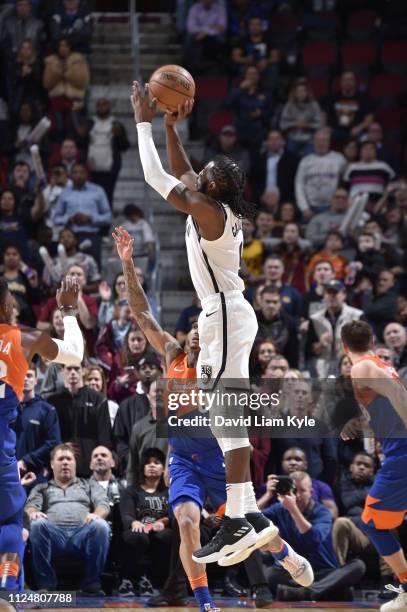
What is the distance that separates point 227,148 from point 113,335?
375 cm

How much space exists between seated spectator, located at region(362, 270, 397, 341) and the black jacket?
99.3 inches

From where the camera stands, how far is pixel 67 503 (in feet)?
31.3

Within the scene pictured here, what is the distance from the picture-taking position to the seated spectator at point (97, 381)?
1059cm

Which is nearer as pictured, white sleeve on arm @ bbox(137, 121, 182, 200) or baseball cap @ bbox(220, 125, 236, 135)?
white sleeve on arm @ bbox(137, 121, 182, 200)

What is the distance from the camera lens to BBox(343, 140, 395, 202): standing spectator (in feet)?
46.9

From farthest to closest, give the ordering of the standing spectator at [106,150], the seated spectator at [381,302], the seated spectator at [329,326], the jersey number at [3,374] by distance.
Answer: the standing spectator at [106,150], the seated spectator at [381,302], the seated spectator at [329,326], the jersey number at [3,374]

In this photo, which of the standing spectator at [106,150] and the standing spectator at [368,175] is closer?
the standing spectator at [368,175]

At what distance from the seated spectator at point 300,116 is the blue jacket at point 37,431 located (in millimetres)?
6139

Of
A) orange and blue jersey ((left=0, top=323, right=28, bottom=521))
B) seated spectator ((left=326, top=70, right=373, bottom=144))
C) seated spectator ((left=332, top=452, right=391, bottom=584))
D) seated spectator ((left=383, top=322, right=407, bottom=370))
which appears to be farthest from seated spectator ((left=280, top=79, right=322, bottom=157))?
orange and blue jersey ((left=0, top=323, right=28, bottom=521))

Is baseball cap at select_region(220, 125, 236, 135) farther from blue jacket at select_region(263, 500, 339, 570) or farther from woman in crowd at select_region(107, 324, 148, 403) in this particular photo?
blue jacket at select_region(263, 500, 339, 570)

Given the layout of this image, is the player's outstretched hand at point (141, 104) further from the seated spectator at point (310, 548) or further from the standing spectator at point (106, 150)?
the standing spectator at point (106, 150)

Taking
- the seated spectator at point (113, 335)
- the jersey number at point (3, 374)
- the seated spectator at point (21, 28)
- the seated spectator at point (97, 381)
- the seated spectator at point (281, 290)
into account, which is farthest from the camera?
the seated spectator at point (21, 28)

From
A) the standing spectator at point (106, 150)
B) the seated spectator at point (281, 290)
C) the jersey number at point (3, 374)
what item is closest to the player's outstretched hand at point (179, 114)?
the jersey number at point (3, 374)

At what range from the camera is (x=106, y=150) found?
14461mm
